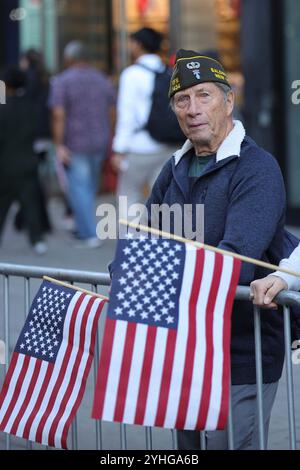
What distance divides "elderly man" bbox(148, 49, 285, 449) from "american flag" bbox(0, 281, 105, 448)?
485 millimetres

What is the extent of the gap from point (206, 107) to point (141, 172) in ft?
21.0

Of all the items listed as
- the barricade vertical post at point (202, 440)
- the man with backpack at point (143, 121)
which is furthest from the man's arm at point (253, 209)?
the man with backpack at point (143, 121)

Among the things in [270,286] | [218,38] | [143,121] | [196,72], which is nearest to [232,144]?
[196,72]

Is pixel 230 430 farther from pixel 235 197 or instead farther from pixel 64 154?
pixel 64 154

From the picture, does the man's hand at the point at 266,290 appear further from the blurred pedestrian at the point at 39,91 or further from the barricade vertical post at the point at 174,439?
the blurred pedestrian at the point at 39,91

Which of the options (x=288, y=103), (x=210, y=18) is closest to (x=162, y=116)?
(x=288, y=103)

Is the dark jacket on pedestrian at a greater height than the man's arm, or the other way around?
the man's arm

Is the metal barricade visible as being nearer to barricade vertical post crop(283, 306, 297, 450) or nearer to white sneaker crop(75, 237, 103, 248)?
barricade vertical post crop(283, 306, 297, 450)

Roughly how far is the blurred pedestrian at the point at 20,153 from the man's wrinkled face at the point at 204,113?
7.82 metres

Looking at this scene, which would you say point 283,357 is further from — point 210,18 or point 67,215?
point 210,18

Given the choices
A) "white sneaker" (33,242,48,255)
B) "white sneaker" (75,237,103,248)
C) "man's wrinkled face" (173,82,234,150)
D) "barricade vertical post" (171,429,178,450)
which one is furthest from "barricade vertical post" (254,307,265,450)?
"white sneaker" (75,237,103,248)

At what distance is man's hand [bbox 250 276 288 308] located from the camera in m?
4.19

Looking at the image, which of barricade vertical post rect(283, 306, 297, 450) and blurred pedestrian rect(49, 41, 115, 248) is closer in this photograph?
barricade vertical post rect(283, 306, 297, 450)

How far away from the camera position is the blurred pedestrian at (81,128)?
12.6m
